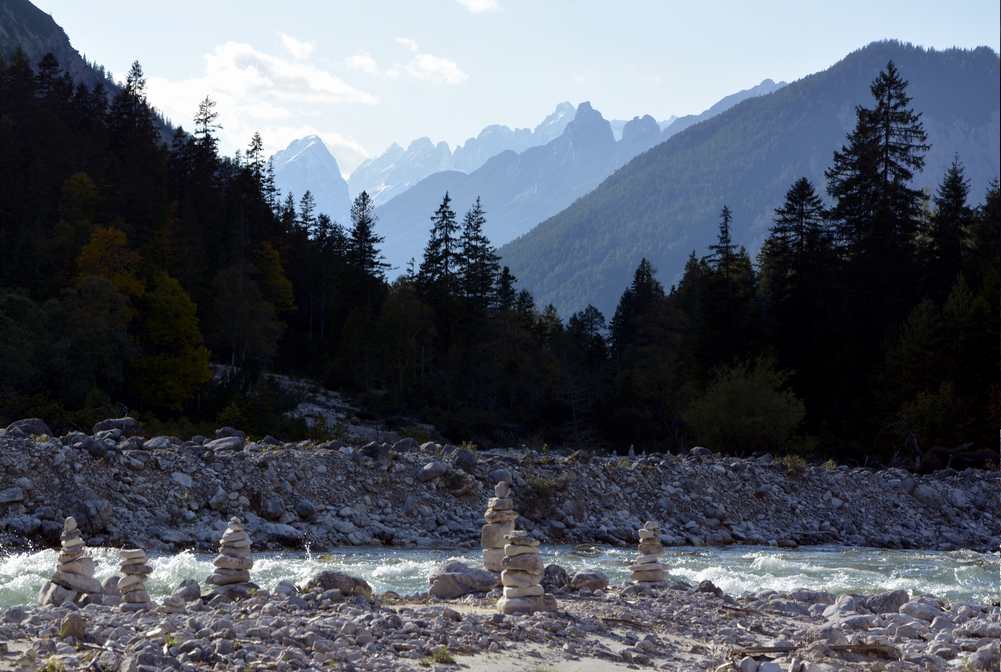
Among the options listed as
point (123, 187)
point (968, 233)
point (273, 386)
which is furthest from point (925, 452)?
point (123, 187)

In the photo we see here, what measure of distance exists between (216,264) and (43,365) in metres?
23.1

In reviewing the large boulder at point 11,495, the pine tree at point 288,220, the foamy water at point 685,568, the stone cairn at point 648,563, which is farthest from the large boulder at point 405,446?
the pine tree at point 288,220

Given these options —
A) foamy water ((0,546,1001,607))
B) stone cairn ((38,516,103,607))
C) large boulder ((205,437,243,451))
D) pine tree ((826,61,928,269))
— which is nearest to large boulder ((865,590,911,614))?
foamy water ((0,546,1001,607))

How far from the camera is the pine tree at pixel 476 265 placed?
7725cm

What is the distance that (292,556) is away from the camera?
813 inches

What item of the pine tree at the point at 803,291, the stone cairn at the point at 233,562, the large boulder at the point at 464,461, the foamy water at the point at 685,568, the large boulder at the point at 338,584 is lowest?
the foamy water at the point at 685,568

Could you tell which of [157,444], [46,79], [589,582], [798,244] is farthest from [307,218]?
[589,582]

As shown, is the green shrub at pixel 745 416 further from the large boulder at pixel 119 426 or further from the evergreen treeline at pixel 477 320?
the large boulder at pixel 119 426

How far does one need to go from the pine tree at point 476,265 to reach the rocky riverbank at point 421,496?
45.9 metres

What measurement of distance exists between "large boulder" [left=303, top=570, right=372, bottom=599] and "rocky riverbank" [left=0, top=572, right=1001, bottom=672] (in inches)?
0.6

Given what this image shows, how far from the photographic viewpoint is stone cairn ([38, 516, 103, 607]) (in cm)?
1210

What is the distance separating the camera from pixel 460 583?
45.8 ft

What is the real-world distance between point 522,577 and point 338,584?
217 cm

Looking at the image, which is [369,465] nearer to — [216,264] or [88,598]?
[88,598]
